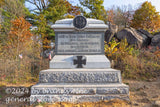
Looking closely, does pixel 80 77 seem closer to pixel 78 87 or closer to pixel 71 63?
pixel 78 87

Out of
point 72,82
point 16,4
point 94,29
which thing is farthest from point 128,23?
point 72,82

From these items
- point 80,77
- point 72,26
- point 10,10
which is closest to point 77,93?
point 80,77

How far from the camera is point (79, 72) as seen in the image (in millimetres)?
3029

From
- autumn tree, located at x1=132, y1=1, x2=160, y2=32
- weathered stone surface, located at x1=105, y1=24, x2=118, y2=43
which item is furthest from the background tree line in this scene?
weathered stone surface, located at x1=105, y1=24, x2=118, y2=43

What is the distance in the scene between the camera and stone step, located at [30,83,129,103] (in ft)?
8.74

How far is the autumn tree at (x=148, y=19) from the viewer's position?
18.3 meters

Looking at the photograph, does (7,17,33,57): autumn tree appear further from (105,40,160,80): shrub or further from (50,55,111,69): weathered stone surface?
(105,40,160,80): shrub

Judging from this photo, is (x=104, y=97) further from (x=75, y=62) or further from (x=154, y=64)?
(x=154, y=64)

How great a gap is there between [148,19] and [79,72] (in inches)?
783

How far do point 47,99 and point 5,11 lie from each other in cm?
1150

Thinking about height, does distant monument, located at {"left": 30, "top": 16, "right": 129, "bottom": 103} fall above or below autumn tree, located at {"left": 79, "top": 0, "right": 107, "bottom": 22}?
below

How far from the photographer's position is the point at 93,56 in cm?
369

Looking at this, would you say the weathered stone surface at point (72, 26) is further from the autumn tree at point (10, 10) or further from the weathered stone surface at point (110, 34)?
the autumn tree at point (10, 10)

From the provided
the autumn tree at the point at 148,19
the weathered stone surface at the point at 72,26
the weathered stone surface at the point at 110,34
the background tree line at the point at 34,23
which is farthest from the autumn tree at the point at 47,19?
the autumn tree at the point at 148,19
